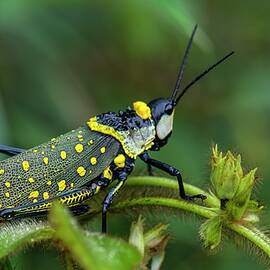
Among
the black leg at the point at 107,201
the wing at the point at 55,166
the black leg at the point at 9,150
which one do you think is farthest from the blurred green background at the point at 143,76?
the black leg at the point at 107,201

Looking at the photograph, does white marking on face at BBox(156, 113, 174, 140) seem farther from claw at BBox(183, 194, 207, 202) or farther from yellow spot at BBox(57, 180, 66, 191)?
claw at BBox(183, 194, 207, 202)

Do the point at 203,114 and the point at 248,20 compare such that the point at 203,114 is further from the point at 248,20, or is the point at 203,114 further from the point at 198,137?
the point at 248,20

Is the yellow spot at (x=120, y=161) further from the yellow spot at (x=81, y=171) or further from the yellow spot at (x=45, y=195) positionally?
the yellow spot at (x=45, y=195)

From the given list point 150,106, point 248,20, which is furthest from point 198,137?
point 150,106

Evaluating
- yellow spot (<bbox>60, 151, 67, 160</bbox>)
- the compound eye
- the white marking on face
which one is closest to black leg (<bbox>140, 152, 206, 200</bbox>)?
the white marking on face

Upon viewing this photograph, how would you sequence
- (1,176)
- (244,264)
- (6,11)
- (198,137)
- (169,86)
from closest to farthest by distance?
(1,176) → (6,11) → (244,264) → (198,137) → (169,86)

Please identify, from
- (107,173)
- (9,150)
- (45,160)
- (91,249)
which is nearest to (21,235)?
(91,249)

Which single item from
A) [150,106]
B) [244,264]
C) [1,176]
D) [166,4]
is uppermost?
[166,4]
